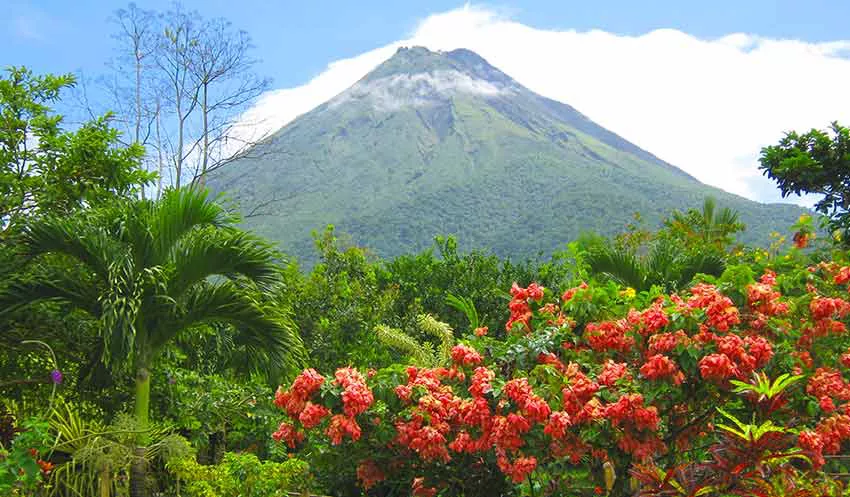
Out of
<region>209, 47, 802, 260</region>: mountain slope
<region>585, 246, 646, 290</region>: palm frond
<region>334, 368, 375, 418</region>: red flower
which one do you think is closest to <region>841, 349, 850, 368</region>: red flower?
<region>334, 368, 375, 418</region>: red flower

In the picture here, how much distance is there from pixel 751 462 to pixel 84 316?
4.58m

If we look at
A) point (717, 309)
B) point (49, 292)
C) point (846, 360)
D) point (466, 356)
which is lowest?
point (846, 360)

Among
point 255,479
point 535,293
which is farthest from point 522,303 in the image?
point 255,479

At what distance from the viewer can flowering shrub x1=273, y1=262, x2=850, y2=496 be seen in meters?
4.08

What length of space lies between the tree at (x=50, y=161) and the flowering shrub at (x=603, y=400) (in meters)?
2.89

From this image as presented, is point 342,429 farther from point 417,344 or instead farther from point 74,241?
point 417,344

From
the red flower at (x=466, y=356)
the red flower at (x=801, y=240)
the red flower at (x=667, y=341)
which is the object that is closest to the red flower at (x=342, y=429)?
the red flower at (x=466, y=356)

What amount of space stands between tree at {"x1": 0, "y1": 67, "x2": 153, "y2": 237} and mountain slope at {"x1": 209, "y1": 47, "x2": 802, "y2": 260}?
32.8 m

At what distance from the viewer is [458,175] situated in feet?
243

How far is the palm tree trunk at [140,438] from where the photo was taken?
209 inches

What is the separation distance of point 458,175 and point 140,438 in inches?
2728

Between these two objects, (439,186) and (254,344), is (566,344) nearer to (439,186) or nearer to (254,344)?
(254,344)

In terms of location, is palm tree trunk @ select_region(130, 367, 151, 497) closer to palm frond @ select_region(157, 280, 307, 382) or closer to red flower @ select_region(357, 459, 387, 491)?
palm frond @ select_region(157, 280, 307, 382)

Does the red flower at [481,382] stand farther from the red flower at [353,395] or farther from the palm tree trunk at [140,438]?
the palm tree trunk at [140,438]
